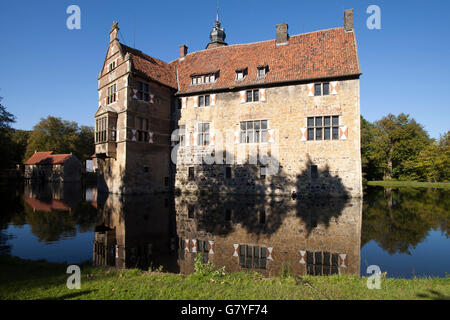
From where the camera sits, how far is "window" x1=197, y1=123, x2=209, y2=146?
71.1ft

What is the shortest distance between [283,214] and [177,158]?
509 inches

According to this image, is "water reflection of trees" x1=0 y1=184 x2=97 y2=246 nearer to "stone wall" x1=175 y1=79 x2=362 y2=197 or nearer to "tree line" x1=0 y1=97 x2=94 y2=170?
"stone wall" x1=175 y1=79 x2=362 y2=197

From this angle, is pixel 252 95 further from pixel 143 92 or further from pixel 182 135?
pixel 143 92

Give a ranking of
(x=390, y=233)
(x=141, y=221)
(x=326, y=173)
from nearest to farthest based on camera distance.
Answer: (x=390, y=233) → (x=141, y=221) → (x=326, y=173)

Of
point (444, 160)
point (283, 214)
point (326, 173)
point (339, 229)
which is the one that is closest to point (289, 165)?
point (326, 173)

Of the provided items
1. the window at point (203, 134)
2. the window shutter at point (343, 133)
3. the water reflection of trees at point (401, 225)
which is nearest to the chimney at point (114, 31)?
the window at point (203, 134)

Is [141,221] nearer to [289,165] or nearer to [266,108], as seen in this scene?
[289,165]

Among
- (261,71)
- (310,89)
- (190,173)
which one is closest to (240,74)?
(261,71)

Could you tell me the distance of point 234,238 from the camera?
852 centimetres

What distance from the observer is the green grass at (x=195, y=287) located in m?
3.93

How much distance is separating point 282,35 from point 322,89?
723 centimetres

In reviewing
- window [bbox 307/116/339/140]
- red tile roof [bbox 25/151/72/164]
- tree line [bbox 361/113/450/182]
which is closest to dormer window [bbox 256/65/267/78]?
window [bbox 307/116/339/140]
